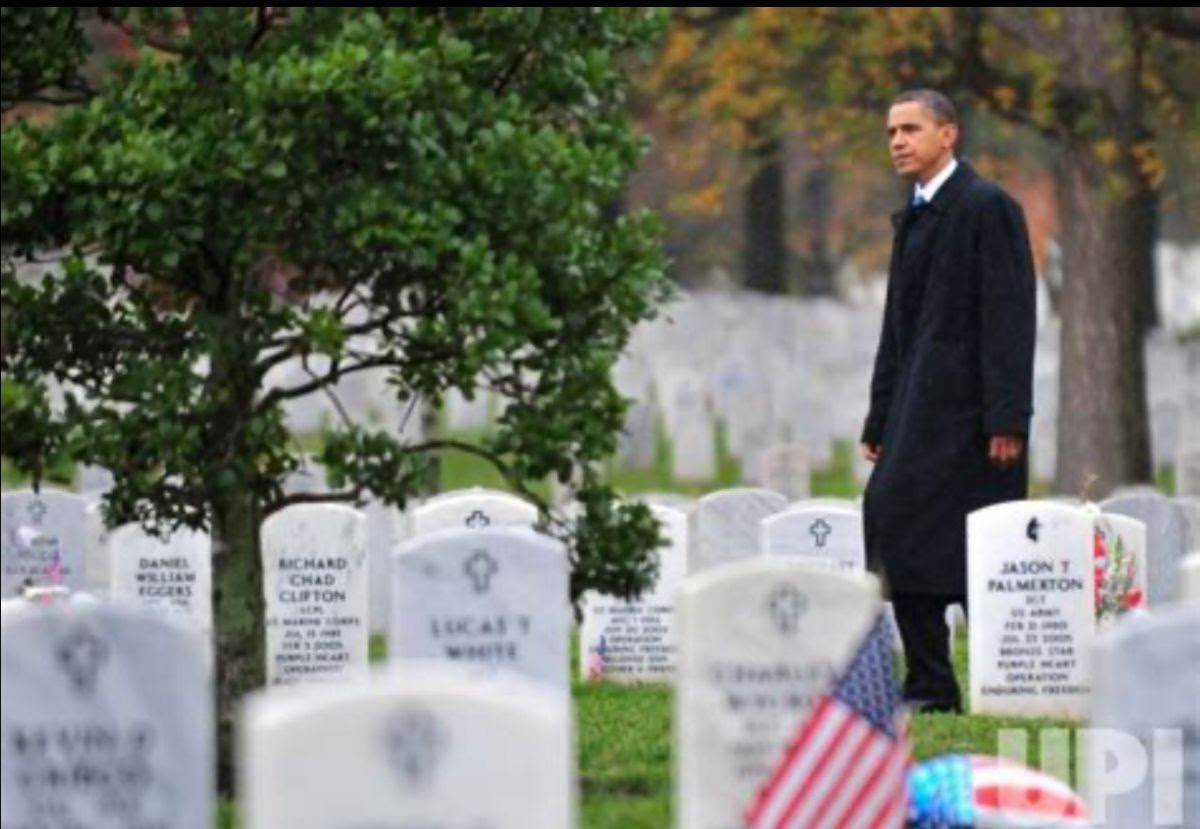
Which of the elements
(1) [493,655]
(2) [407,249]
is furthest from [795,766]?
(2) [407,249]

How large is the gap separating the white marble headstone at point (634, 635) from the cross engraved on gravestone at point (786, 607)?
22.4 ft

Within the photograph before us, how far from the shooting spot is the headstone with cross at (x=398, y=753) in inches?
294

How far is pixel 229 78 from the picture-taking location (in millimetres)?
12008

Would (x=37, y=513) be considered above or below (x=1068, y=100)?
below

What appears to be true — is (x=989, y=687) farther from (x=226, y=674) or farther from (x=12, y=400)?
(x=12, y=400)

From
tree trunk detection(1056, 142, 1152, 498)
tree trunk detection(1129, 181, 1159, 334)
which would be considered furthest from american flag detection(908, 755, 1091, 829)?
tree trunk detection(1129, 181, 1159, 334)

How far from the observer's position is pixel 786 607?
30.6ft

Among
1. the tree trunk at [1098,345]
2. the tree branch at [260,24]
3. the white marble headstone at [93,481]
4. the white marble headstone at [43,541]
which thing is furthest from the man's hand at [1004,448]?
the tree trunk at [1098,345]

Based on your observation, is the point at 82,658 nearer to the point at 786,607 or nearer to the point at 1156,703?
the point at 786,607

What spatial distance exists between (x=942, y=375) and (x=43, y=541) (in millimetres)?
6046

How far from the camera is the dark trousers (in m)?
13.5

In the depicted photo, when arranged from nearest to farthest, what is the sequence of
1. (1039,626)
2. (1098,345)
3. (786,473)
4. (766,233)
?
(1039,626) < (786,473) < (1098,345) < (766,233)

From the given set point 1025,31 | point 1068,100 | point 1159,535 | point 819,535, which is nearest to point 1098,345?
point 1068,100

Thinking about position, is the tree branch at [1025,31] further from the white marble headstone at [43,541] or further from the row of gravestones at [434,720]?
the row of gravestones at [434,720]
